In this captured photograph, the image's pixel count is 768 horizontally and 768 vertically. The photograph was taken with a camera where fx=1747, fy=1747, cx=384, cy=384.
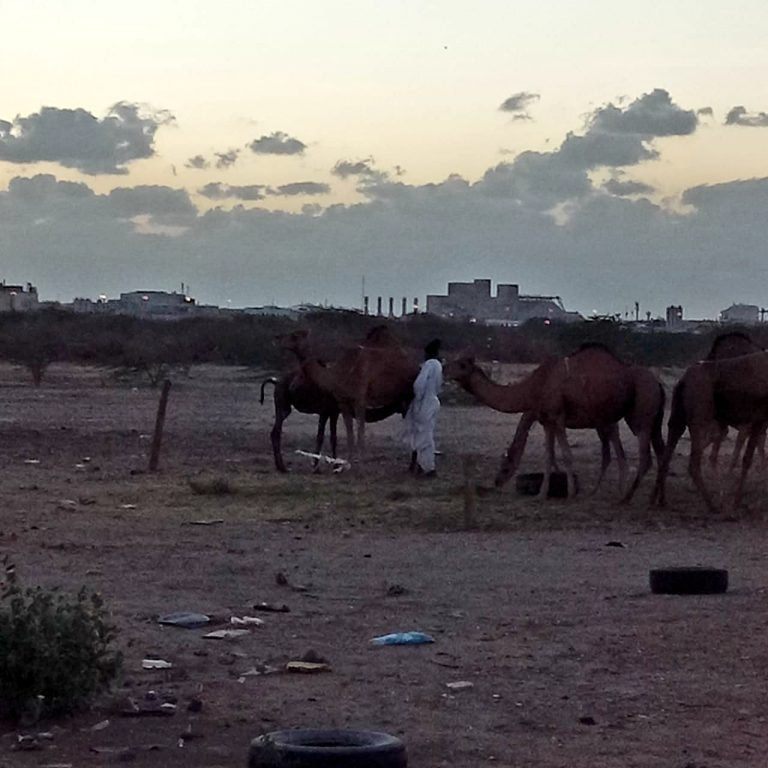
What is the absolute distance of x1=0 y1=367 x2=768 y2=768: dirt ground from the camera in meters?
8.70

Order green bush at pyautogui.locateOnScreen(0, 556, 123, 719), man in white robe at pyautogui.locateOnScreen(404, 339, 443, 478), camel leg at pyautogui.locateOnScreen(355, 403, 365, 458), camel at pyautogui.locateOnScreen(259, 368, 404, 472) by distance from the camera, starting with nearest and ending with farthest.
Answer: green bush at pyautogui.locateOnScreen(0, 556, 123, 719)
man in white robe at pyautogui.locateOnScreen(404, 339, 443, 478)
camel leg at pyautogui.locateOnScreen(355, 403, 365, 458)
camel at pyautogui.locateOnScreen(259, 368, 404, 472)

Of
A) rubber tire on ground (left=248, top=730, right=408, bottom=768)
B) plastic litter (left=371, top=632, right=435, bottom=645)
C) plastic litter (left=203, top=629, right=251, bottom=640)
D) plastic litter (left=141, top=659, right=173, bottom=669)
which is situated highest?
rubber tire on ground (left=248, top=730, right=408, bottom=768)

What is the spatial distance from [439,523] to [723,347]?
5.40 metres

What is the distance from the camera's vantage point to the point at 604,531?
17906 mm

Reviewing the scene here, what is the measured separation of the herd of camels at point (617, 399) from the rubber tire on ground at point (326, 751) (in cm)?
1199

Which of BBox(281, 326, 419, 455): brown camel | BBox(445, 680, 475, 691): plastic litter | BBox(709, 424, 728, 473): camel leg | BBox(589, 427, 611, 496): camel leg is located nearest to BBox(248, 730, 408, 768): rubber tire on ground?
BBox(445, 680, 475, 691): plastic litter

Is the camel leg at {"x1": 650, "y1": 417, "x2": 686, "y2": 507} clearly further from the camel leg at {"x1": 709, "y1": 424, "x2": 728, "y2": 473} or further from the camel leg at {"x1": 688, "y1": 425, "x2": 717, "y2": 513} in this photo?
the camel leg at {"x1": 709, "y1": 424, "x2": 728, "y2": 473}

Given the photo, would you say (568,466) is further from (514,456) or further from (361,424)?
(361,424)

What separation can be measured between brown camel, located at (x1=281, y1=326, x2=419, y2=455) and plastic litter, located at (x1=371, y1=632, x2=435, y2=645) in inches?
508

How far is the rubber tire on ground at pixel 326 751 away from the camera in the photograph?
7.54 m

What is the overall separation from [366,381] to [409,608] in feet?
39.0

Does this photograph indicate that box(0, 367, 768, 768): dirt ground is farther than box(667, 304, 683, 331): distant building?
No

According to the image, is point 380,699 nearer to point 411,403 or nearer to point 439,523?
point 439,523

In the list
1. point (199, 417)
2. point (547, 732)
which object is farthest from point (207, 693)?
point (199, 417)
